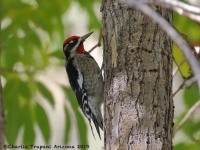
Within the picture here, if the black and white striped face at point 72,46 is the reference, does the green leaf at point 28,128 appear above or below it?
below

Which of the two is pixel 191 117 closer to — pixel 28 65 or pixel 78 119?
pixel 78 119

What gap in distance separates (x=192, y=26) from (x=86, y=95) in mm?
1071

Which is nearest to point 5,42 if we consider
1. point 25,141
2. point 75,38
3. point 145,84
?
point 75,38

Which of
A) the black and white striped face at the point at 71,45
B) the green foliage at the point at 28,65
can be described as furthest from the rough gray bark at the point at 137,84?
the black and white striped face at the point at 71,45

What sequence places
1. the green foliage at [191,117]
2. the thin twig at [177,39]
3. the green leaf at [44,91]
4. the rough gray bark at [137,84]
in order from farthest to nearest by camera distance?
1. the green leaf at [44,91]
2. the green foliage at [191,117]
3. the rough gray bark at [137,84]
4. the thin twig at [177,39]

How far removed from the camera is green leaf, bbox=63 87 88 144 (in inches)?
157

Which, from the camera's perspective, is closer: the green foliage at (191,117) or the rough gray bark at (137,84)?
the rough gray bark at (137,84)

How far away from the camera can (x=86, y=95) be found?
4273 mm

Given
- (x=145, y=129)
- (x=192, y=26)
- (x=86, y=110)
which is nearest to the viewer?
(x=145, y=129)

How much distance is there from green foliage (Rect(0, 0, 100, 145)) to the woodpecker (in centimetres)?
8

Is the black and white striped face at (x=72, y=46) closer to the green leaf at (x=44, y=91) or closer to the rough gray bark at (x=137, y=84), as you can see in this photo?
the green leaf at (x=44, y=91)

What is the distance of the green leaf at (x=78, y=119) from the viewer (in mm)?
3992

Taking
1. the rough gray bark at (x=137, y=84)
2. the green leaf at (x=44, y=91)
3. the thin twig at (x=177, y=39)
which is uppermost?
the green leaf at (x=44, y=91)

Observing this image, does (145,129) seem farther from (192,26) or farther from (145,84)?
(192,26)
